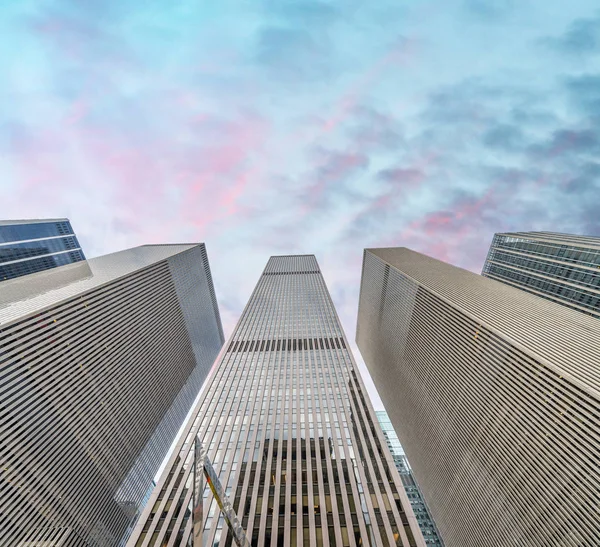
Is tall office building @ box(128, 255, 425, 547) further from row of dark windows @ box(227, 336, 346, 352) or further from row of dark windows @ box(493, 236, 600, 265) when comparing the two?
row of dark windows @ box(493, 236, 600, 265)

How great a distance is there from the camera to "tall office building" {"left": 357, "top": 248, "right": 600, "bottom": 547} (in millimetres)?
40000

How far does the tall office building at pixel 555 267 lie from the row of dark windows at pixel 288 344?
88.0 metres

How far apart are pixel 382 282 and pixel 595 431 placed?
343 feet

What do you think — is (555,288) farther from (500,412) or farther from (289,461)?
(289,461)

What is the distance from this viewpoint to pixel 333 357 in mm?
82688

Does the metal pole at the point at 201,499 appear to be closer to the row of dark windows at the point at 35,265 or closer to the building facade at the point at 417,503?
the building facade at the point at 417,503

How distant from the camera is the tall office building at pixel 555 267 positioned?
87562 millimetres

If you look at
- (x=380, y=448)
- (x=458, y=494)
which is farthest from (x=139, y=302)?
(x=458, y=494)

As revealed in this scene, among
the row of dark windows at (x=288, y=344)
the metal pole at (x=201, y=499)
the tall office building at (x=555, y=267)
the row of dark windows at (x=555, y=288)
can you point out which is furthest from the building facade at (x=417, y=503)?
the metal pole at (x=201, y=499)

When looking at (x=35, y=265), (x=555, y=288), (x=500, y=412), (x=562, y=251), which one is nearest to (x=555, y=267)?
(x=562, y=251)

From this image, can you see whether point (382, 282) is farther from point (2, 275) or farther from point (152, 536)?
point (2, 275)

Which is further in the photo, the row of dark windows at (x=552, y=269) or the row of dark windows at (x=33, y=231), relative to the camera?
the row of dark windows at (x=33, y=231)

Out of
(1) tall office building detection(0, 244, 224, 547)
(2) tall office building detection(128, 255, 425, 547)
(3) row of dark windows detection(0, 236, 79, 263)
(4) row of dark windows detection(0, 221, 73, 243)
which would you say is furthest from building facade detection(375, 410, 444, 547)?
(4) row of dark windows detection(0, 221, 73, 243)

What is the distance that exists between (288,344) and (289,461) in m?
46.9
